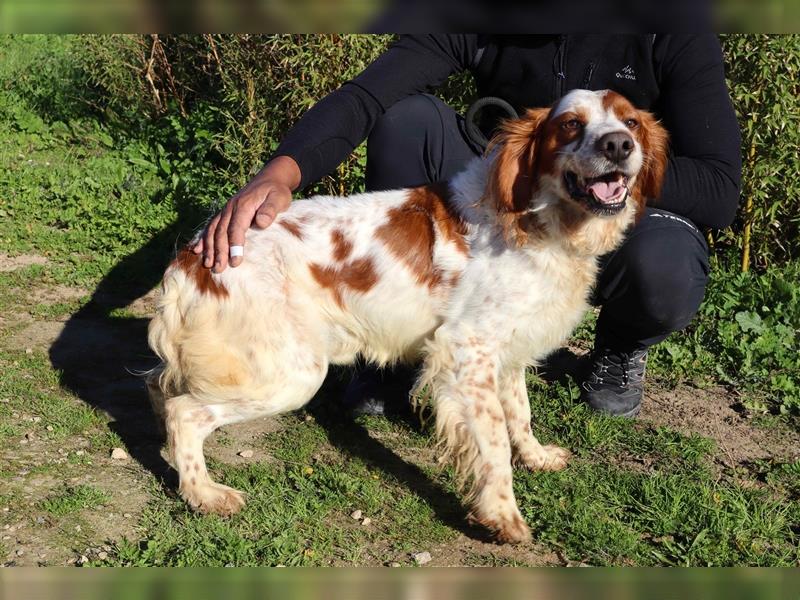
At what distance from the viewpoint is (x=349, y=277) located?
3.34m

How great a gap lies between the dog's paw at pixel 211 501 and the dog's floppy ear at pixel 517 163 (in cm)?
144

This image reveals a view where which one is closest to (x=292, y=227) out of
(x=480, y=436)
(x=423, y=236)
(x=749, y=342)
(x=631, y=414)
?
(x=423, y=236)

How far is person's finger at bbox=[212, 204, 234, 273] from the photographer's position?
10.4 feet

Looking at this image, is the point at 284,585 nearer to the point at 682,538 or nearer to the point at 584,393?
the point at 682,538

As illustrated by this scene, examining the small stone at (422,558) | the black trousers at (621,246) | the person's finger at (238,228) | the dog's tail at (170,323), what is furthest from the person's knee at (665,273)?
the dog's tail at (170,323)

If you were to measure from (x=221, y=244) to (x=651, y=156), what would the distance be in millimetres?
1564

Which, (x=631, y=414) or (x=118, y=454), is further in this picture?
(x=631, y=414)

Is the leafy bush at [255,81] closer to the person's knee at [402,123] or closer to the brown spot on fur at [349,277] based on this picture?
the person's knee at [402,123]

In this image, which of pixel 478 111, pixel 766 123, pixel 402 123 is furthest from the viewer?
pixel 766 123

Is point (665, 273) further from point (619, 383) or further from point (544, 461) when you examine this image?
point (544, 461)

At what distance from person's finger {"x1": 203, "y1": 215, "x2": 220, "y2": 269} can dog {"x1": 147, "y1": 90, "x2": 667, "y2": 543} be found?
4 centimetres

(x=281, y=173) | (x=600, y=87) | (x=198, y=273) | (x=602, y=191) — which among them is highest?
(x=600, y=87)

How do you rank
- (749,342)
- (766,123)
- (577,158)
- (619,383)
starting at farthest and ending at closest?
(766,123) < (749,342) < (619,383) < (577,158)

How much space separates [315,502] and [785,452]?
6.58 feet
